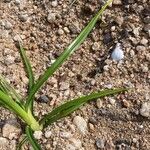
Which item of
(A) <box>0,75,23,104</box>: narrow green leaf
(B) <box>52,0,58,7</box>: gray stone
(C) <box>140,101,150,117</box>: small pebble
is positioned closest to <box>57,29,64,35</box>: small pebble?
(B) <box>52,0,58,7</box>: gray stone

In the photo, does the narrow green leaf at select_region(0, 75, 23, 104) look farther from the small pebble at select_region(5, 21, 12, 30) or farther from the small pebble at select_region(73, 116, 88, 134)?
the small pebble at select_region(5, 21, 12, 30)

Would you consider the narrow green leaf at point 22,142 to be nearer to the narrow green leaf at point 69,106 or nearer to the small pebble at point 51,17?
the narrow green leaf at point 69,106

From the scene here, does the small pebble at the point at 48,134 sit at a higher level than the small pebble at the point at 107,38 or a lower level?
lower

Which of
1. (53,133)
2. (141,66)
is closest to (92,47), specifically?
(141,66)

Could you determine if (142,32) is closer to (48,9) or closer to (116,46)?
(116,46)

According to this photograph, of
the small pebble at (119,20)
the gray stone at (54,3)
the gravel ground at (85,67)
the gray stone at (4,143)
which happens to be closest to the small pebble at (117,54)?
the gravel ground at (85,67)
